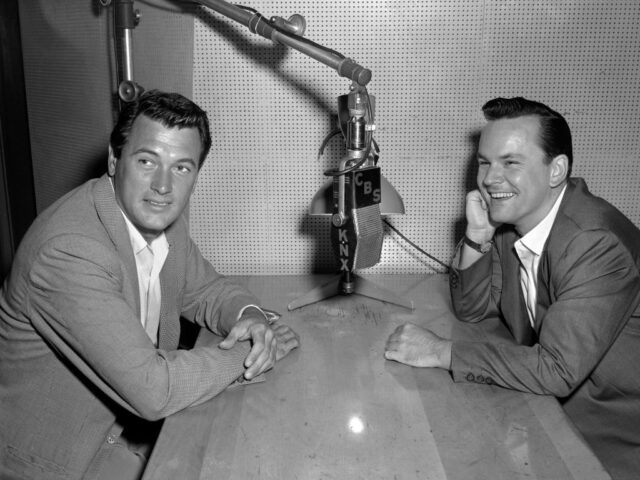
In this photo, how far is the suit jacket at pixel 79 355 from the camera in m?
1.33

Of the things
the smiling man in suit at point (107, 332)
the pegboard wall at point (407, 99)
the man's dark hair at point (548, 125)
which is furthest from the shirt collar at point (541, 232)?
the smiling man in suit at point (107, 332)

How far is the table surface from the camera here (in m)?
1.18

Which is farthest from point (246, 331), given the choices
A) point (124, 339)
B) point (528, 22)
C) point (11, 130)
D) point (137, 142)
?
point (11, 130)

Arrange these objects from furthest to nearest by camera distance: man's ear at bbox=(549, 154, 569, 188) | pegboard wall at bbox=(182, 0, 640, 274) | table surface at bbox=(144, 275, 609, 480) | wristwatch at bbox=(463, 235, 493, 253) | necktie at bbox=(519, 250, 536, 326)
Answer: pegboard wall at bbox=(182, 0, 640, 274) < wristwatch at bbox=(463, 235, 493, 253) < necktie at bbox=(519, 250, 536, 326) < man's ear at bbox=(549, 154, 569, 188) < table surface at bbox=(144, 275, 609, 480)

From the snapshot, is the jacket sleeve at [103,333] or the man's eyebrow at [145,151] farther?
the man's eyebrow at [145,151]

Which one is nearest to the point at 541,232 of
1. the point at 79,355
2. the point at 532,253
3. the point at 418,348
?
the point at 532,253

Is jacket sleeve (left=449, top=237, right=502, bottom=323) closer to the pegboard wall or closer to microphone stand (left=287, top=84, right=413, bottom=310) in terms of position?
microphone stand (left=287, top=84, right=413, bottom=310)

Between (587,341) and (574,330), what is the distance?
4 cm

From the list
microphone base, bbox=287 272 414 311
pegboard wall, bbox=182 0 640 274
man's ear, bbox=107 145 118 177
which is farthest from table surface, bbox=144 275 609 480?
pegboard wall, bbox=182 0 640 274

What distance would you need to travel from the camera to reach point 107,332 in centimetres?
132

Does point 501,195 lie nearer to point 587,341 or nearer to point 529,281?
point 529,281

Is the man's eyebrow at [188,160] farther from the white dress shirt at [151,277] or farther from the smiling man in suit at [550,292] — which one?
the smiling man in suit at [550,292]

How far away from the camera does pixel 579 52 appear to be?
7.21ft

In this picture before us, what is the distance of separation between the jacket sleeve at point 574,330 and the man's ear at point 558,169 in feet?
0.74
